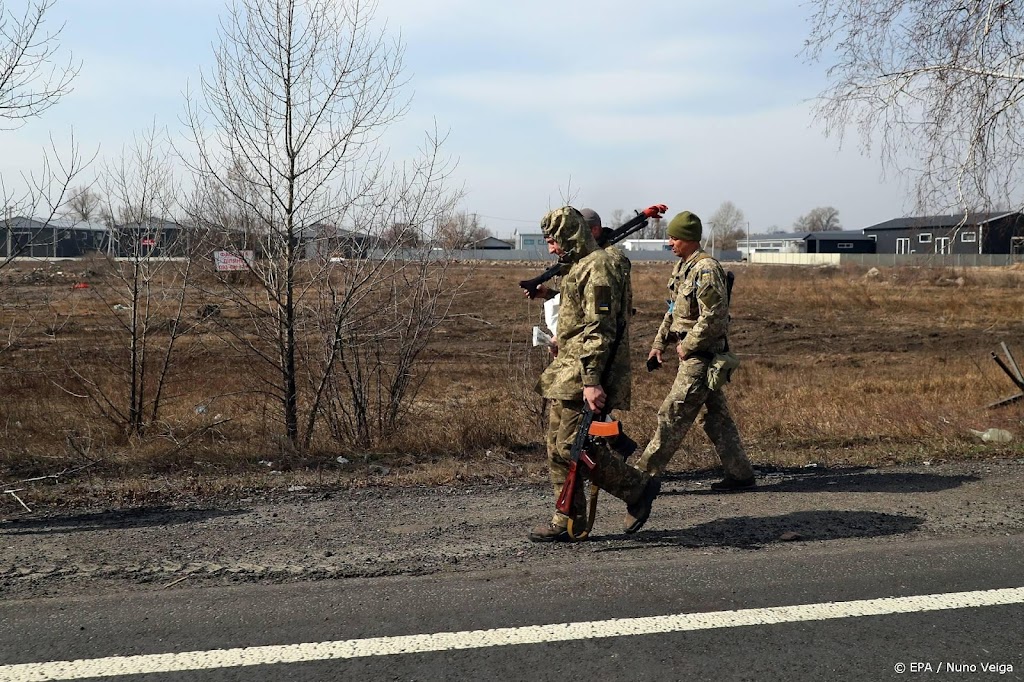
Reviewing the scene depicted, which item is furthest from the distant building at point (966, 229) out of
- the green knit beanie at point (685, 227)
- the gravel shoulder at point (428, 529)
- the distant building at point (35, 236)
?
the distant building at point (35, 236)

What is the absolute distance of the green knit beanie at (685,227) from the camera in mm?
6125

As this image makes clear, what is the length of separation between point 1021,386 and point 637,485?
6961 millimetres

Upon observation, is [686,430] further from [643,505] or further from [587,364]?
[587,364]

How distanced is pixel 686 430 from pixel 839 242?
294ft

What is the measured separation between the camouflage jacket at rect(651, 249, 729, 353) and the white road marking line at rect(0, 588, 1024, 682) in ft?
7.79

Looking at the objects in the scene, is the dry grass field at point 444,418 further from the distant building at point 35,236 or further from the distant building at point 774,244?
the distant building at point 774,244

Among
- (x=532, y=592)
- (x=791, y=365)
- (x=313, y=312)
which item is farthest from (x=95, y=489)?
(x=791, y=365)

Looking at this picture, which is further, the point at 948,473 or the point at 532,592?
the point at 948,473

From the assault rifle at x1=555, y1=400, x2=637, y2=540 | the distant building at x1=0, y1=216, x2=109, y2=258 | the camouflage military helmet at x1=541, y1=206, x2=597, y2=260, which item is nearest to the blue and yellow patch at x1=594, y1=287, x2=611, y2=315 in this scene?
the camouflage military helmet at x1=541, y1=206, x2=597, y2=260

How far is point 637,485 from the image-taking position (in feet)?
16.2

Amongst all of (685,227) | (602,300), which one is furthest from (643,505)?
(685,227)

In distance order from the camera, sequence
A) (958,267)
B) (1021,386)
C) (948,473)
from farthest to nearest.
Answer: (958,267), (1021,386), (948,473)

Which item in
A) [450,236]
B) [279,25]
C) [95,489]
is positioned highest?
[279,25]

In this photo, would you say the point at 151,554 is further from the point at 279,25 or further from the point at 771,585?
the point at 279,25
